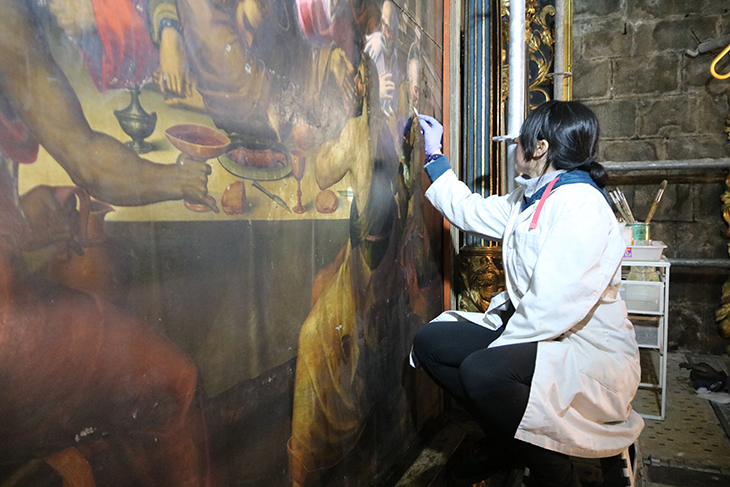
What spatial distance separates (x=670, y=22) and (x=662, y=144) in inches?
37.6

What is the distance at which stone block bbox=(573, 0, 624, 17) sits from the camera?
4.20 metres

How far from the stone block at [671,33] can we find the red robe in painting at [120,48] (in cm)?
433

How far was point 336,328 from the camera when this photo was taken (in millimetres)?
1670

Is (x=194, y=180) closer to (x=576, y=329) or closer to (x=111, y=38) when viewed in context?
(x=111, y=38)

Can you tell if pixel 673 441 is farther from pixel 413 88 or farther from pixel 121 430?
pixel 121 430

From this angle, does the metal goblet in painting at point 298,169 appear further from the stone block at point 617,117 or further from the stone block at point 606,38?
the stone block at point 606,38

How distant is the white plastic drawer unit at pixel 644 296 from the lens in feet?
9.37

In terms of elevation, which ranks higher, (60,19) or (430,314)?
(60,19)

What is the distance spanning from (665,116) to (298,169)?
3865 mm

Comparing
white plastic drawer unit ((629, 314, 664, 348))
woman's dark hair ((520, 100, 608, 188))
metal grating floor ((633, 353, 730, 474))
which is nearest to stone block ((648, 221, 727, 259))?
Answer: metal grating floor ((633, 353, 730, 474))

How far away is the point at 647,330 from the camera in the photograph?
116 inches

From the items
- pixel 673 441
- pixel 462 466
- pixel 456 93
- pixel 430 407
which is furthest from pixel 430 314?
pixel 673 441

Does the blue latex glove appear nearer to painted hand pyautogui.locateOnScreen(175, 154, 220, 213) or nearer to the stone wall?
painted hand pyautogui.locateOnScreen(175, 154, 220, 213)

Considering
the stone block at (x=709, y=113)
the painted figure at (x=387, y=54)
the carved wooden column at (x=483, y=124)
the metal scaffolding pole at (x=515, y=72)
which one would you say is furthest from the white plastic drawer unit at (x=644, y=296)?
the stone block at (x=709, y=113)
